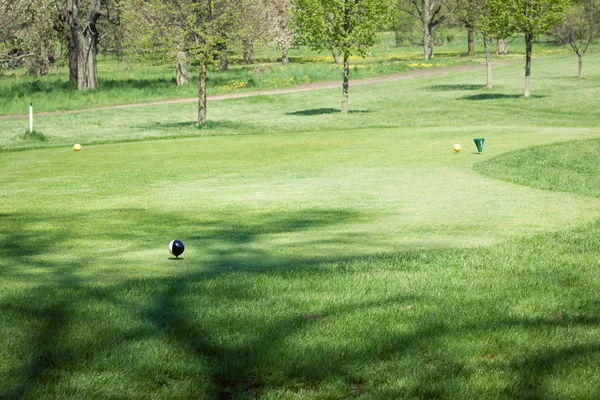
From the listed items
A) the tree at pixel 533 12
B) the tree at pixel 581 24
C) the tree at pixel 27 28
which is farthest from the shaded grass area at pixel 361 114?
the tree at pixel 27 28

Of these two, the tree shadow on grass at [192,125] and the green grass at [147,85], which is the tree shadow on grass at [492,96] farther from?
the tree shadow on grass at [192,125]

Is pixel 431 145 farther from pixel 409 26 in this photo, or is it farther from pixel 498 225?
pixel 409 26

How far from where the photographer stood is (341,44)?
3894 centimetres

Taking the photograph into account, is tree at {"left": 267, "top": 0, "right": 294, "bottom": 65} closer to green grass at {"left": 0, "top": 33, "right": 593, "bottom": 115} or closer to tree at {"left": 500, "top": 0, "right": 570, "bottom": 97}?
green grass at {"left": 0, "top": 33, "right": 593, "bottom": 115}

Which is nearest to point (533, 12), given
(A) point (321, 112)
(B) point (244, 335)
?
(A) point (321, 112)

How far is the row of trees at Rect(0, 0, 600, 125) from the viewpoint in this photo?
108ft

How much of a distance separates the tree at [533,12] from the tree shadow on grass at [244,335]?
36.9m

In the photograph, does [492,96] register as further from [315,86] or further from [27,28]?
[27,28]

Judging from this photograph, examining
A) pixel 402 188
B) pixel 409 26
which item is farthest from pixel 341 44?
pixel 409 26

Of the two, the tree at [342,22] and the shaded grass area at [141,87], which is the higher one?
the tree at [342,22]

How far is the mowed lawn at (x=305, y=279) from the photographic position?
18.3 feet

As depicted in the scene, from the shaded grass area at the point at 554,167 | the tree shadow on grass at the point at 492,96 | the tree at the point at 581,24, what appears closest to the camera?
the shaded grass area at the point at 554,167

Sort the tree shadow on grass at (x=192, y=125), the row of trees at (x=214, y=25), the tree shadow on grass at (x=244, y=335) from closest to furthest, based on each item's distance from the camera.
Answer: the tree shadow on grass at (x=244, y=335), the row of trees at (x=214, y=25), the tree shadow on grass at (x=192, y=125)

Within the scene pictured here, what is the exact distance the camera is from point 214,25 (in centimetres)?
3291
